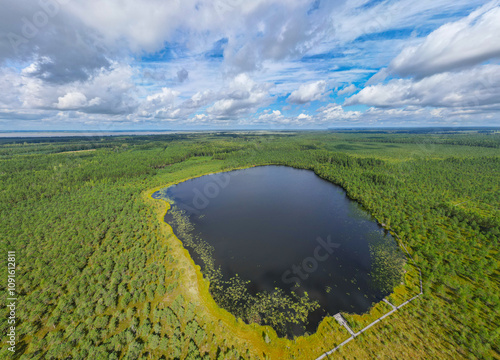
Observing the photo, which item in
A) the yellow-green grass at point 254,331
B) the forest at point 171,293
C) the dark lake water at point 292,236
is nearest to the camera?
the forest at point 171,293

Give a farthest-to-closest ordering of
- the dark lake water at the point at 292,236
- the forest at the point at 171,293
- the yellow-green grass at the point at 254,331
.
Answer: the dark lake water at the point at 292,236, the yellow-green grass at the point at 254,331, the forest at the point at 171,293

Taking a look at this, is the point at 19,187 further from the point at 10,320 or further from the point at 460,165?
the point at 460,165

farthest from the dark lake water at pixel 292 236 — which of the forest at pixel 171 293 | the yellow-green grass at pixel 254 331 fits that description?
the forest at pixel 171 293

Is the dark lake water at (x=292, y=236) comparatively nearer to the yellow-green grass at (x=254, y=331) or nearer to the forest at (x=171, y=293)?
the yellow-green grass at (x=254, y=331)

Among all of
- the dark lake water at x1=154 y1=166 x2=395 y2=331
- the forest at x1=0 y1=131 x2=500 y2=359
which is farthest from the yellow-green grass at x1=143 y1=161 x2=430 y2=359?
the dark lake water at x1=154 y1=166 x2=395 y2=331

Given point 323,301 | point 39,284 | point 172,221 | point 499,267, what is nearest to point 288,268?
point 323,301

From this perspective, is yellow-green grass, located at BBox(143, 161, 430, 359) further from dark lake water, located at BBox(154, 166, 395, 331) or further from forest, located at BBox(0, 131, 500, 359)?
dark lake water, located at BBox(154, 166, 395, 331)

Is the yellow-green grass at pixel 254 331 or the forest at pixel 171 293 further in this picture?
the yellow-green grass at pixel 254 331

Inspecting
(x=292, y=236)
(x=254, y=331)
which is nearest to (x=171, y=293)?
(x=254, y=331)
